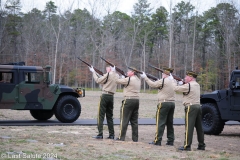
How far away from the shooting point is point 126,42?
192ft

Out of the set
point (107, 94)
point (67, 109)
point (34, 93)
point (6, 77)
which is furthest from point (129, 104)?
point (6, 77)

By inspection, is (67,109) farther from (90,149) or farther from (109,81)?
(90,149)

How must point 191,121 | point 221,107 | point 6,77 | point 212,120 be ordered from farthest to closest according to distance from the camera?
point 6,77 < point 212,120 < point 221,107 < point 191,121

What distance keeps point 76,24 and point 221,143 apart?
179 feet

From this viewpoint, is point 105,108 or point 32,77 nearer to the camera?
point 105,108

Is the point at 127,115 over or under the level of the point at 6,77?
under

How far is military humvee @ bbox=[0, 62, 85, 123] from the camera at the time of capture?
15.3 meters

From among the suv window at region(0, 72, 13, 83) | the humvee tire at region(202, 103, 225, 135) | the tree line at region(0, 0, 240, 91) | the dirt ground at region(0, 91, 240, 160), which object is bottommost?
the dirt ground at region(0, 91, 240, 160)

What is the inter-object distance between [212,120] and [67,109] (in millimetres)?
5069

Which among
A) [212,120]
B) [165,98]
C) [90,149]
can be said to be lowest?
[90,149]

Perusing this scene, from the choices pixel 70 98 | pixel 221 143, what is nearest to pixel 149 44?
pixel 70 98

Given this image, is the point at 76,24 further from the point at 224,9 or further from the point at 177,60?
the point at 224,9

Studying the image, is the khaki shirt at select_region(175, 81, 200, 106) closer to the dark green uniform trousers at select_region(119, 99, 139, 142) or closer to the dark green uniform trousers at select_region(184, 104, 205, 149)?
the dark green uniform trousers at select_region(184, 104, 205, 149)

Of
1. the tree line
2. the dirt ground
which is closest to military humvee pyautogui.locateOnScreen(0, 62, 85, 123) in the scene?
the dirt ground
